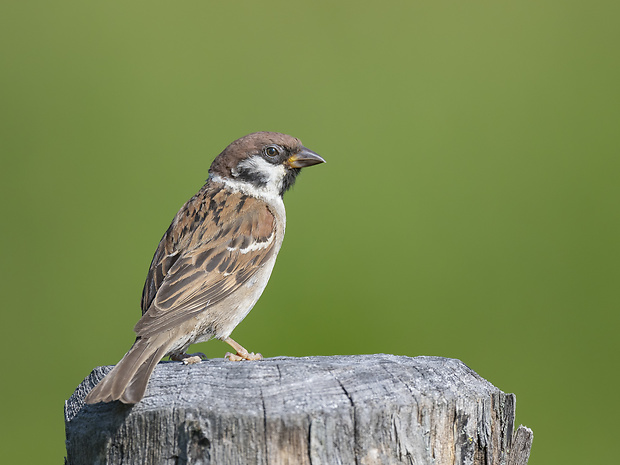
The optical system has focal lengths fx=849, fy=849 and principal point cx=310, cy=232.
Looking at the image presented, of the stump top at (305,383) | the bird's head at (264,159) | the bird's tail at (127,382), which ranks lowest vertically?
the bird's tail at (127,382)

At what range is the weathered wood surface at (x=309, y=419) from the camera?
2.30 m

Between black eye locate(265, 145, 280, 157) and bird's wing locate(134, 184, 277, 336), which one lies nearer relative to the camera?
bird's wing locate(134, 184, 277, 336)

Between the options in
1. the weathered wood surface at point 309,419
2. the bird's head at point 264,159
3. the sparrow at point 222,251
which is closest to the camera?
the weathered wood surface at point 309,419

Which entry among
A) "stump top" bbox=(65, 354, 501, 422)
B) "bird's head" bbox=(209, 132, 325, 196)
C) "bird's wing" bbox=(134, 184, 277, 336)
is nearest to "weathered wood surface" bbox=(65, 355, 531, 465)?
"stump top" bbox=(65, 354, 501, 422)

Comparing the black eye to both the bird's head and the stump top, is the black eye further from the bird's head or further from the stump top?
the stump top

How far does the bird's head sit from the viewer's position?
4781mm

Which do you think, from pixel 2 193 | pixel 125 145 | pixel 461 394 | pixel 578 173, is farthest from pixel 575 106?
pixel 461 394

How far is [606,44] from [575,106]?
1040 millimetres

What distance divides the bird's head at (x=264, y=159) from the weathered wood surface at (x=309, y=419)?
7.25ft

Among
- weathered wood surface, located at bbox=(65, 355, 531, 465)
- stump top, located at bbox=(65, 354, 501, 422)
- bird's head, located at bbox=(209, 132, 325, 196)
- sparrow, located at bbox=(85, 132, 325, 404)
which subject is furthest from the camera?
bird's head, located at bbox=(209, 132, 325, 196)

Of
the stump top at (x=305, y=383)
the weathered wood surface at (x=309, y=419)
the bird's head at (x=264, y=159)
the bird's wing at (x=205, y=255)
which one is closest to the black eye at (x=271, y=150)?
the bird's head at (x=264, y=159)

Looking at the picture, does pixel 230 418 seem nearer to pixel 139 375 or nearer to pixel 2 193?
pixel 139 375

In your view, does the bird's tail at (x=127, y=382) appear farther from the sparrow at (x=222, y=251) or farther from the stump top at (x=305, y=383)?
the sparrow at (x=222, y=251)

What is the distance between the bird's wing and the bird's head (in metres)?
0.16
